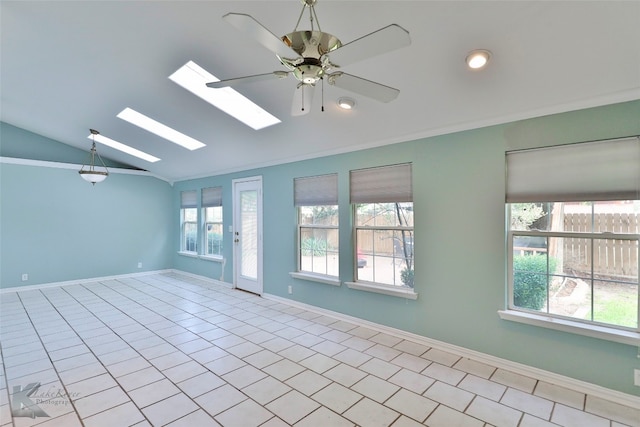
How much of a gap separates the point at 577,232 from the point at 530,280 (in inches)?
21.8

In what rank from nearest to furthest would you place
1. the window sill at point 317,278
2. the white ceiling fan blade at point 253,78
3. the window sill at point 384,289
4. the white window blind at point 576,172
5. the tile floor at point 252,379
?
the white ceiling fan blade at point 253,78, the tile floor at point 252,379, the white window blind at point 576,172, the window sill at point 384,289, the window sill at point 317,278

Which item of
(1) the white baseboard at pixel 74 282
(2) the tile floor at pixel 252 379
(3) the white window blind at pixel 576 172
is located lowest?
(2) the tile floor at pixel 252 379

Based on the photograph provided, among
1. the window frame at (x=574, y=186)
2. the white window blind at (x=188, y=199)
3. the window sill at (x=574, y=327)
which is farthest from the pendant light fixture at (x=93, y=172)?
the window sill at (x=574, y=327)

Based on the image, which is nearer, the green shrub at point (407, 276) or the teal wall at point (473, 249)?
the teal wall at point (473, 249)

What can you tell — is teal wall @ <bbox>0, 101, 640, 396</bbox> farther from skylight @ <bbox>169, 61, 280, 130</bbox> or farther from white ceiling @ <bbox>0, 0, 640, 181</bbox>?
skylight @ <bbox>169, 61, 280, 130</bbox>

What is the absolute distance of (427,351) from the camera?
3.20 m

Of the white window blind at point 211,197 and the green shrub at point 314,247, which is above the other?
the white window blind at point 211,197

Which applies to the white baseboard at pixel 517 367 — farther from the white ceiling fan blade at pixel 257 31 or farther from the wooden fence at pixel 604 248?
the white ceiling fan blade at pixel 257 31

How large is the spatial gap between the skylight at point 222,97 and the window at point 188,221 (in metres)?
3.64

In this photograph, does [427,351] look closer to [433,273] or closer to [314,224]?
[433,273]

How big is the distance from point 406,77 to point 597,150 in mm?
1588

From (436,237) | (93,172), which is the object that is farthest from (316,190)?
(93,172)

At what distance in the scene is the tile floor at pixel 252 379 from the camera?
2.19m

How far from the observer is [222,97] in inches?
146
